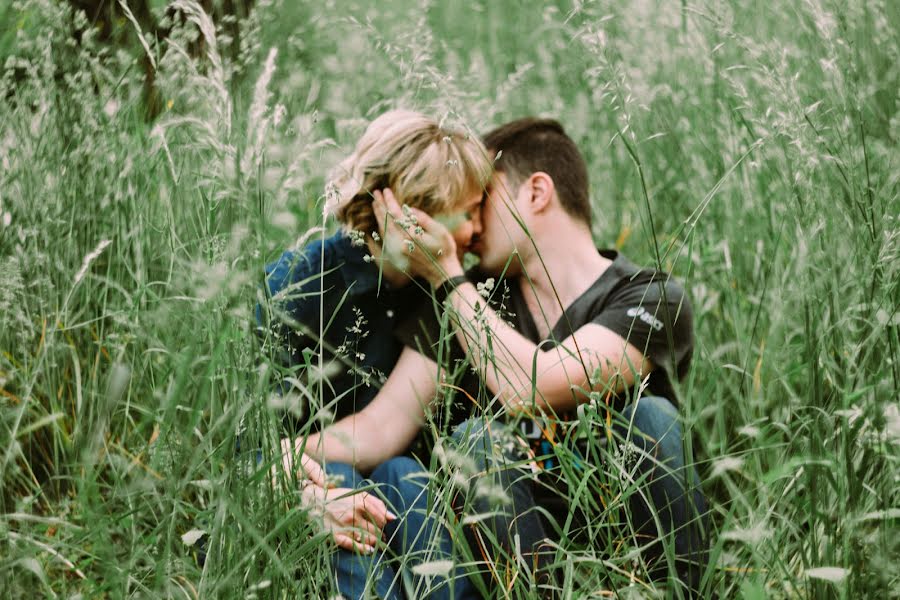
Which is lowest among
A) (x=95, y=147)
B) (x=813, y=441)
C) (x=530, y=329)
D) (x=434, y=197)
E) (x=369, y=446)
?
(x=369, y=446)

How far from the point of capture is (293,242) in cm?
201

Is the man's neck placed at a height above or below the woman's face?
below

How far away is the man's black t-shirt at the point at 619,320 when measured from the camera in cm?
202

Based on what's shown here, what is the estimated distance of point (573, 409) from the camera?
2.13m

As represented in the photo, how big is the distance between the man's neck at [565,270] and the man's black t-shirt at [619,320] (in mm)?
34

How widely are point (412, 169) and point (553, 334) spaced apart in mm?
575

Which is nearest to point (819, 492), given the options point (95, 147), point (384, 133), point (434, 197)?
point (434, 197)

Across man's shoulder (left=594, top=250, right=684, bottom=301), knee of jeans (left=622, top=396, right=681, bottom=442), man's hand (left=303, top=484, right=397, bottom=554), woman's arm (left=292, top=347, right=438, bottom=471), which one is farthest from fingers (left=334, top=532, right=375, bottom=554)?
man's shoulder (left=594, top=250, right=684, bottom=301)

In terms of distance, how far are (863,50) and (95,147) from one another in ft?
8.60

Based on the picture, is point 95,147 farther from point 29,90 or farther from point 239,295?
point 239,295

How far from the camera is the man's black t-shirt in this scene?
202 cm

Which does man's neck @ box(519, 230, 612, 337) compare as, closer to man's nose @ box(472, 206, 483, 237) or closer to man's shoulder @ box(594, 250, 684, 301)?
man's shoulder @ box(594, 250, 684, 301)

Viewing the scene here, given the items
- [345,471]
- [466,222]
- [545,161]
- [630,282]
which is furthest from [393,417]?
[545,161]

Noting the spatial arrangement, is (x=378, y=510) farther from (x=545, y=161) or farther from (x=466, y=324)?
(x=545, y=161)
